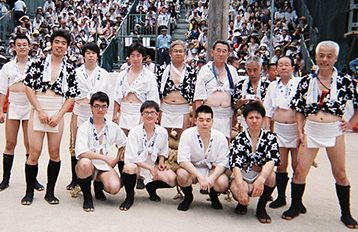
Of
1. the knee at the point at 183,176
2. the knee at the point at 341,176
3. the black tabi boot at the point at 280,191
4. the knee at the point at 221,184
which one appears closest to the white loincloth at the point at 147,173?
the knee at the point at 183,176

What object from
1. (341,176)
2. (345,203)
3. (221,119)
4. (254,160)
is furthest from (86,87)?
(345,203)

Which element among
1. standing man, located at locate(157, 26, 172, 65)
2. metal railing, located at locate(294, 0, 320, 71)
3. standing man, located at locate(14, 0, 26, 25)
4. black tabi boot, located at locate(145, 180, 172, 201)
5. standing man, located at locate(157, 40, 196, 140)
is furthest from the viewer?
standing man, located at locate(14, 0, 26, 25)

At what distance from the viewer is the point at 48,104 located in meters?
3.56

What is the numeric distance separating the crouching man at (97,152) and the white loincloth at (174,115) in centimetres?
67

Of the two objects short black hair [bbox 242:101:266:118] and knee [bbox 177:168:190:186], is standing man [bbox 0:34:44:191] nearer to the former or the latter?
knee [bbox 177:168:190:186]

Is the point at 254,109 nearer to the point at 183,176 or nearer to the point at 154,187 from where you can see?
the point at 183,176

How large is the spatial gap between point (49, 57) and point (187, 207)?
1.91 metres

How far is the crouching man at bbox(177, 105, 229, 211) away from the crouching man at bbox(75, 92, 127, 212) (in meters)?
0.64

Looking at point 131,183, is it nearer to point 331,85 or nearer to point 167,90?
point 167,90

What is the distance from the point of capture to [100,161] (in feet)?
12.1

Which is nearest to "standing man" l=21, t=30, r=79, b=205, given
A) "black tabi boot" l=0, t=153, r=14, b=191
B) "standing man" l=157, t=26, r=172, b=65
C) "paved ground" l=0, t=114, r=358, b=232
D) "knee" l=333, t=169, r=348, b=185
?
"paved ground" l=0, t=114, r=358, b=232

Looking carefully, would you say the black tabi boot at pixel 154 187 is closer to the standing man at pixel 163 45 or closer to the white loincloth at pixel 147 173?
the white loincloth at pixel 147 173

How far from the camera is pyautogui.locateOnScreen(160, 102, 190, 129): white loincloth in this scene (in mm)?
4285

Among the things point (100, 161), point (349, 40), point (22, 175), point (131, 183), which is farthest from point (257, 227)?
point (349, 40)
